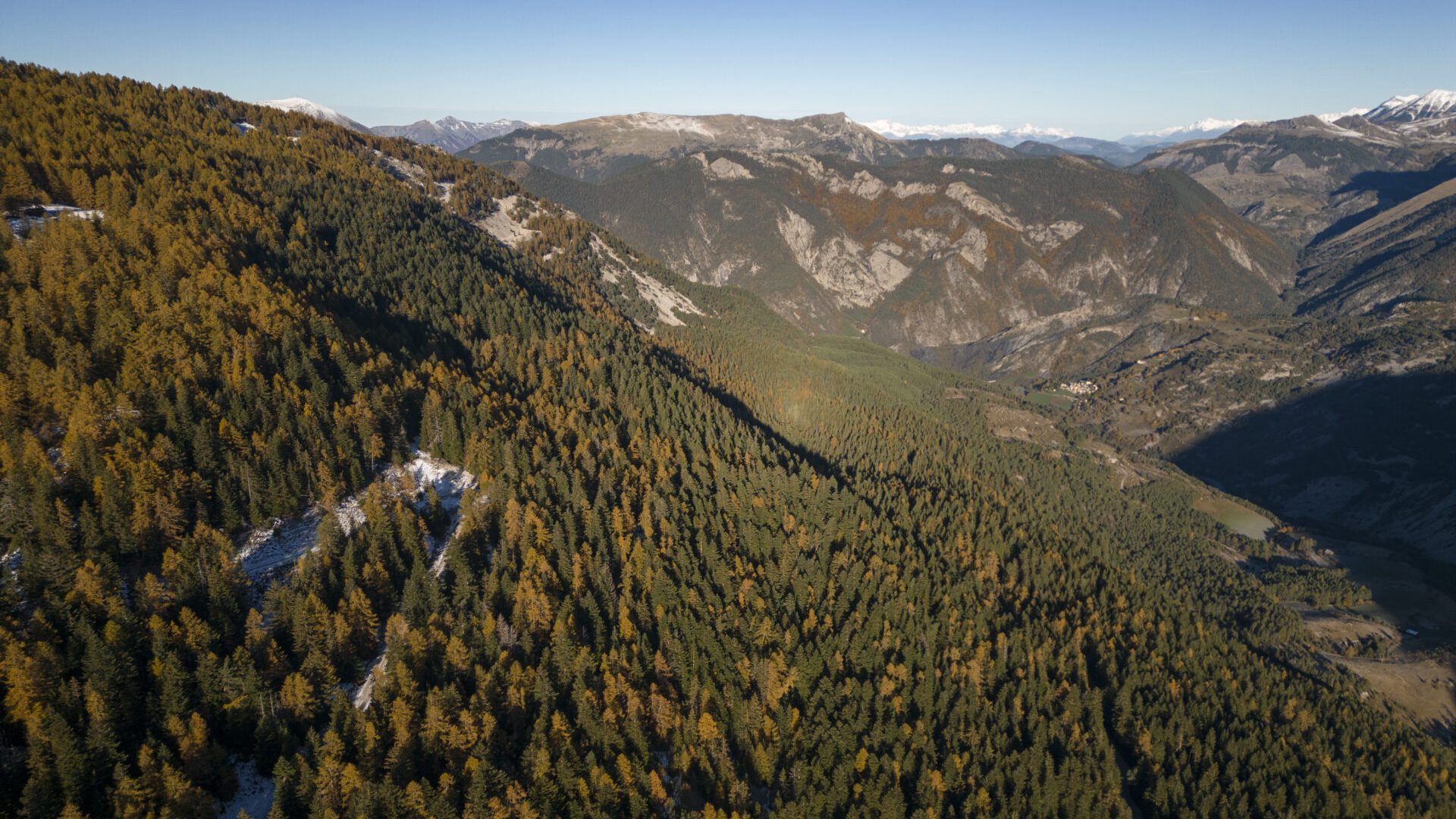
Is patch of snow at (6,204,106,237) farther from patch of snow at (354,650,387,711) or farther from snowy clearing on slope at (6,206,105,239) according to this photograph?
patch of snow at (354,650,387,711)

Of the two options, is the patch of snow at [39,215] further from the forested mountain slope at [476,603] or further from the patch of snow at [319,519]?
the patch of snow at [319,519]

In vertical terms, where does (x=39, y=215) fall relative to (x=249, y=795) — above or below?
above

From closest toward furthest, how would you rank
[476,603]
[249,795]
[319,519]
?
[249,795] → [476,603] → [319,519]

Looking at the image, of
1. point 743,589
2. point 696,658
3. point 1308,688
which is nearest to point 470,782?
point 696,658

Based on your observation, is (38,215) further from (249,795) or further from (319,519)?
(249,795)

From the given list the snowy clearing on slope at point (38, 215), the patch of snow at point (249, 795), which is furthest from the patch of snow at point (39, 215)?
the patch of snow at point (249, 795)

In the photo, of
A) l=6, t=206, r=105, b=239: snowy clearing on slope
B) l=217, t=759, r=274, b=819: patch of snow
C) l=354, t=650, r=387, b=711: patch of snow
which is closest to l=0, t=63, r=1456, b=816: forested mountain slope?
l=354, t=650, r=387, b=711: patch of snow

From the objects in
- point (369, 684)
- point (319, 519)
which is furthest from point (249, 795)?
point (319, 519)
